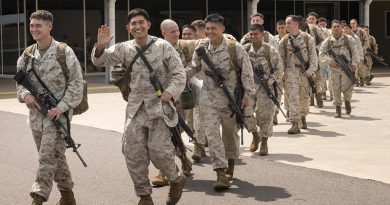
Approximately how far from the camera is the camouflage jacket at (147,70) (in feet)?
19.6

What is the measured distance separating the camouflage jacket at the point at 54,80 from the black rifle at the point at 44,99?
2.0 inches

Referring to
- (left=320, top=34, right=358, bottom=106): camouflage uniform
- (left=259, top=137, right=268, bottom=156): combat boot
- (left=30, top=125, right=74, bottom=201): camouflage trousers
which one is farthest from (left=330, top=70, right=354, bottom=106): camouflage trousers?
(left=30, top=125, right=74, bottom=201): camouflage trousers

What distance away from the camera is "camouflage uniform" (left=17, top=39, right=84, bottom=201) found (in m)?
5.79

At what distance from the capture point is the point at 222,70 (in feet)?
23.9

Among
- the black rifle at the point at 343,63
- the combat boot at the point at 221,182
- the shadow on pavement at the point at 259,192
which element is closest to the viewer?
the shadow on pavement at the point at 259,192

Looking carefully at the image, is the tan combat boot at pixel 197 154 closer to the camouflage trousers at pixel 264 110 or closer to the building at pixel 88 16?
the camouflage trousers at pixel 264 110

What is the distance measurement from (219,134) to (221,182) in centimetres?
50

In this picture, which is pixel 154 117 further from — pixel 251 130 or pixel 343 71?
pixel 343 71

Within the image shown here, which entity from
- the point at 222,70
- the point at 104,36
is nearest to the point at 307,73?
the point at 222,70

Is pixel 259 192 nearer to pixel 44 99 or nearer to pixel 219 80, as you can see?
pixel 219 80

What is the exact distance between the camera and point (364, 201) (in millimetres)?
6441

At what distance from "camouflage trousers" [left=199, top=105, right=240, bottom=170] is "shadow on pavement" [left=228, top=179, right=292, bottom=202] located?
11.4 inches

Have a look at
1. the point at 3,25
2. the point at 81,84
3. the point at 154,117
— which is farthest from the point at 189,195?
the point at 3,25

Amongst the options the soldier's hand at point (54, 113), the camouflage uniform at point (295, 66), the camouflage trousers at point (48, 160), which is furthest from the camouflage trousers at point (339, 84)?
the soldier's hand at point (54, 113)
